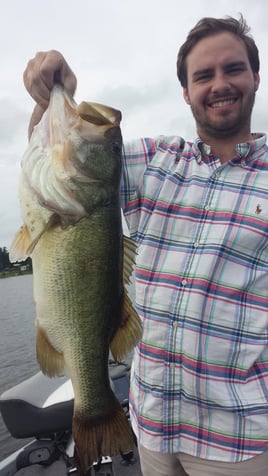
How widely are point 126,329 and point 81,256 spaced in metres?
0.43

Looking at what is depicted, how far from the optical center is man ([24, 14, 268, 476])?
227 centimetres

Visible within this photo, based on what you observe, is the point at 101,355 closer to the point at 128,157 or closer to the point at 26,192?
the point at 26,192

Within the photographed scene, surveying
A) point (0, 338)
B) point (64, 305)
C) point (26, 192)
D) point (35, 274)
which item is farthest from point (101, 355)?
point (0, 338)

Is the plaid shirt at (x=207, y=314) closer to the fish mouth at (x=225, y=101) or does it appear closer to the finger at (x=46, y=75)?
the fish mouth at (x=225, y=101)

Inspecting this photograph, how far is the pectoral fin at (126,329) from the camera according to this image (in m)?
2.07

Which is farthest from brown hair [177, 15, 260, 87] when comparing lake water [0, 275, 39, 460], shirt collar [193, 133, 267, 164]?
lake water [0, 275, 39, 460]

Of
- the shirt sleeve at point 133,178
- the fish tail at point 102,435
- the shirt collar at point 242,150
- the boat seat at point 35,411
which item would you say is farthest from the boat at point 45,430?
the shirt collar at point 242,150

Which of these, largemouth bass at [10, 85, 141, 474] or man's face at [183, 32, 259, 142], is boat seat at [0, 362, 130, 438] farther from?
man's face at [183, 32, 259, 142]

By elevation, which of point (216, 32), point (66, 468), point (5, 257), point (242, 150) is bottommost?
point (66, 468)

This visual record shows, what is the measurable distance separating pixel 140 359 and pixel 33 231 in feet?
3.38

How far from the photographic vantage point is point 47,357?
206 centimetres

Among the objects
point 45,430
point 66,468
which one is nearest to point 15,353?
point 66,468

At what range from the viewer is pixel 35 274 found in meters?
1.99

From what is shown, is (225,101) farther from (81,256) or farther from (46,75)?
(81,256)
